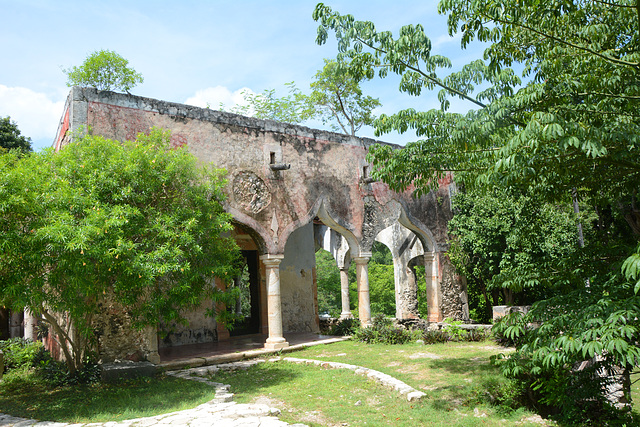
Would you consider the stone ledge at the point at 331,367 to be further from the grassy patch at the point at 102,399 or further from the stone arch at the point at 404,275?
the stone arch at the point at 404,275

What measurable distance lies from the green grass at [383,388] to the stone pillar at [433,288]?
367 cm

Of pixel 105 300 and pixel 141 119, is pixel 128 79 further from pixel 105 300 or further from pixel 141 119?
pixel 105 300

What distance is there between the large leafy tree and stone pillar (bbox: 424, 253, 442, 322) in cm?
808

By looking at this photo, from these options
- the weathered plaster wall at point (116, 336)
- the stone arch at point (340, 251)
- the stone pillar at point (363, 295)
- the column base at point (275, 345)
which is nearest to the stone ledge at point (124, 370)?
the weathered plaster wall at point (116, 336)

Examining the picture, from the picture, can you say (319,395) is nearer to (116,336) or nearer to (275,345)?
(275,345)

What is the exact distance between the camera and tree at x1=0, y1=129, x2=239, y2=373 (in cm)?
614

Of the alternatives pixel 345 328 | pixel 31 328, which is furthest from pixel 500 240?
pixel 31 328

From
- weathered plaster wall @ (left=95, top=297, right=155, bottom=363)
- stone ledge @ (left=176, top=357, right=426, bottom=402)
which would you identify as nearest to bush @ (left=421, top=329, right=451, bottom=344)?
stone ledge @ (left=176, top=357, right=426, bottom=402)

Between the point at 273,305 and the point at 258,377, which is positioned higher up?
the point at 273,305

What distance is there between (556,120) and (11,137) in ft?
60.4

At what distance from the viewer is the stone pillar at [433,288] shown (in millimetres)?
14414

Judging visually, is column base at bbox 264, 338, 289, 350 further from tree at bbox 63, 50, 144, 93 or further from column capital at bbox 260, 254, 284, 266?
tree at bbox 63, 50, 144, 93

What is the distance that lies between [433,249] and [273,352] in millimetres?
6164

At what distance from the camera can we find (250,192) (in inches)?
439
